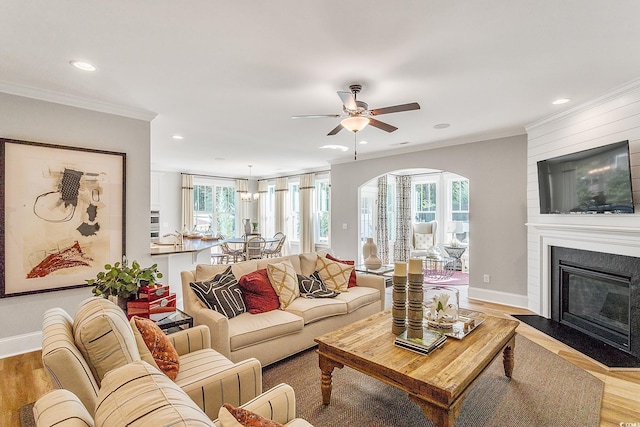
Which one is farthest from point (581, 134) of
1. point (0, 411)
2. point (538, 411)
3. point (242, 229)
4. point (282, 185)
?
point (242, 229)

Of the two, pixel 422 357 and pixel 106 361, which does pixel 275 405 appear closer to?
pixel 106 361

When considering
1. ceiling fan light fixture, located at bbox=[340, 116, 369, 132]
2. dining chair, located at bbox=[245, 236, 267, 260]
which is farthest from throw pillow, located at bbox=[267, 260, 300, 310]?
dining chair, located at bbox=[245, 236, 267, 260]

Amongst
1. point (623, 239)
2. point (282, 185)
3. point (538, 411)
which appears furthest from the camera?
point (282, 185)

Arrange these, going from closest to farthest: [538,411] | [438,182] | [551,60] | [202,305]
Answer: [538,411]
[551,60]
[202,305]
[438,182]

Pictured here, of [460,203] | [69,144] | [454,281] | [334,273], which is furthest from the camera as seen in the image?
[460,203]

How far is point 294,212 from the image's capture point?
9688mm

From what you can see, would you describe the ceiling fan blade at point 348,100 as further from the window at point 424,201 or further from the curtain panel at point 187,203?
the curtain panel at point 187,203

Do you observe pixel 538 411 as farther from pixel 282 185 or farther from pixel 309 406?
pixel 282 185

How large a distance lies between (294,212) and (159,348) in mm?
Answer: 7914

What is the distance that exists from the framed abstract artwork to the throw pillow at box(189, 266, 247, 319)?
60.7 inches

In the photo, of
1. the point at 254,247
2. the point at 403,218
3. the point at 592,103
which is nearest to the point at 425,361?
the point at 592,103

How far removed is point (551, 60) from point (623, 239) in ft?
6.35

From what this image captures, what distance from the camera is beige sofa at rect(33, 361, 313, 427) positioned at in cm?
76

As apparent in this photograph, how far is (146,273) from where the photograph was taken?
2396 millimetres
